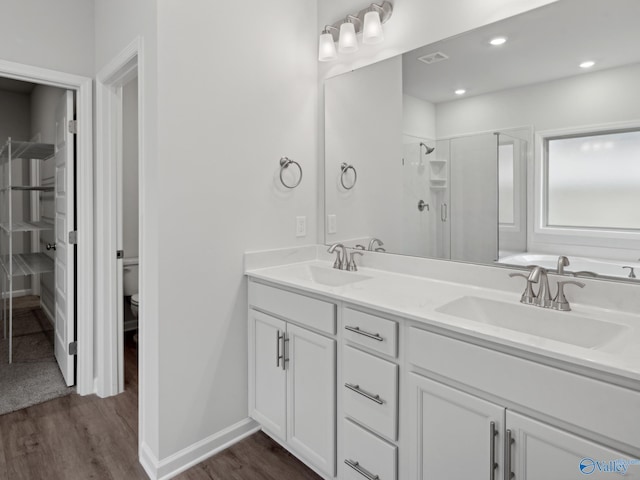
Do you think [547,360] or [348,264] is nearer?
[547,360]

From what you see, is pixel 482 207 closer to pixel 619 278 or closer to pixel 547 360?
pixel 619 278

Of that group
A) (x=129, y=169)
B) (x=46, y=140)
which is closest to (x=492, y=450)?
(x=129, y=169)

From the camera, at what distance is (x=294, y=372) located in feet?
5.95

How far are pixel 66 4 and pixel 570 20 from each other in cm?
264

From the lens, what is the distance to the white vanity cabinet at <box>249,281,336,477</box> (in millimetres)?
1652

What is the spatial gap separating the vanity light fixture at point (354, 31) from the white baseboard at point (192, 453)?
207 centimetres

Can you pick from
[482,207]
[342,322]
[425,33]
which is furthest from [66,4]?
[482,207]

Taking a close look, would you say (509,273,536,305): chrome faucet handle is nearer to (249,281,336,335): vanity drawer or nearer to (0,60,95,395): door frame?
(249,281,336,335): vanity drawer

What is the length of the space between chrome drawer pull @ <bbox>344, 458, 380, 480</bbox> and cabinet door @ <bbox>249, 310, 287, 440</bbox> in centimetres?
42

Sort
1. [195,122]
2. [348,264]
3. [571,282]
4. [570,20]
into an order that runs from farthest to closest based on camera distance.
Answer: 1. [348,264]
2. [195,122]
3. [570,20]
4. [571,282]

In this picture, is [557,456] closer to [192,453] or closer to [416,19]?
[192,453]

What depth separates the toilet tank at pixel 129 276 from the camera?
345 centimetres

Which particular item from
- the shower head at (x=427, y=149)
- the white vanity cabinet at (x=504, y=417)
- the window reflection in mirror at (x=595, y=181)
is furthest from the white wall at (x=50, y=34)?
the window reflection in mirror at (x=595, y=181)

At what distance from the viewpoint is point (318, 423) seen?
170 centimetres
